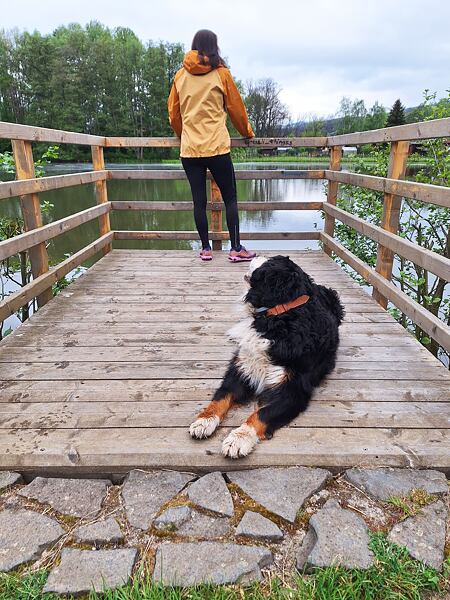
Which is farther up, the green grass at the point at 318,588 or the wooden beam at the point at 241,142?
the wooden beam at the point at 241,142

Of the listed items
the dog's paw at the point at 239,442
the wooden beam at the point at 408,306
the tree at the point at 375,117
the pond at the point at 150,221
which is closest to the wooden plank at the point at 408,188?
the wooden beam at the point at 408,306

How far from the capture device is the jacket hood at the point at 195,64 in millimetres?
3695

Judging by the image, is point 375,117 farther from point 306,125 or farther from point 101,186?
point 101,186

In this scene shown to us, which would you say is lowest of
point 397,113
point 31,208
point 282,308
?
point 282,308

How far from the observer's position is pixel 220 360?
2.48 meters

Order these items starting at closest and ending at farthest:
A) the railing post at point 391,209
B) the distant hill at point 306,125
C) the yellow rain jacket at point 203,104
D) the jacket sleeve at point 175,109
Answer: the railing post at point 391,209 < the yellow rain jacket at point 203,104 < the jacket sleeve at point 175,109 < the distant hill at point 306,125

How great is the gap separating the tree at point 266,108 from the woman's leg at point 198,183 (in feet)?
196

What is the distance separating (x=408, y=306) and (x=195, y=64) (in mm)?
2866

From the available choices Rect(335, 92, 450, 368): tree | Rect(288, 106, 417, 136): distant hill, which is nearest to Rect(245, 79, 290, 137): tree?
Rect(288, 106, 417, 136): distant hill

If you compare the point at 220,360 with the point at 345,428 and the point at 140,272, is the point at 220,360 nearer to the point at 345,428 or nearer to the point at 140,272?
the point at 345,428

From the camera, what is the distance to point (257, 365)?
78.7 inches

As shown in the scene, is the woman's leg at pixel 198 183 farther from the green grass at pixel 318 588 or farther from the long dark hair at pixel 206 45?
the green grass at pixel 318 588

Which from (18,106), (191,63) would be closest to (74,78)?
(18,106)

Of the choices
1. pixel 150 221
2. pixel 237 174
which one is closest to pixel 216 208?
pixel 237 174
